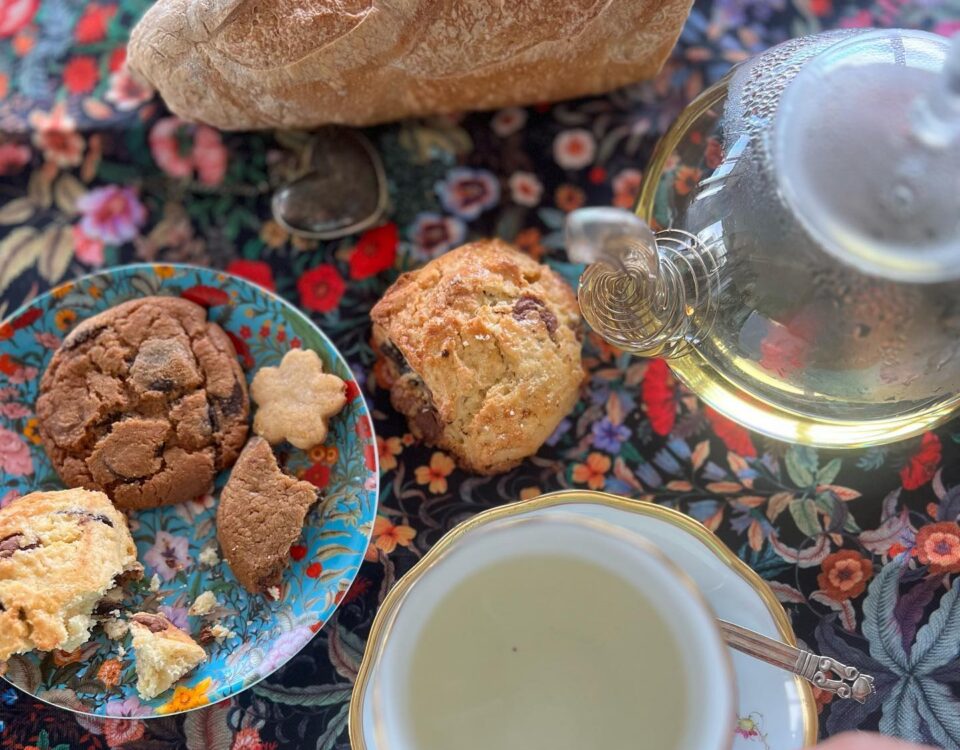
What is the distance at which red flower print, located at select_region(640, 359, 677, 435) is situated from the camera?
3.78 feet

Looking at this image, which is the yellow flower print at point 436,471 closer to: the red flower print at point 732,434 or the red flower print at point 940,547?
the red flower print at point 732,434

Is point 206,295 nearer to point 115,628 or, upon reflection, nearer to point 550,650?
point 115,628

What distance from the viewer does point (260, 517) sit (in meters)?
1.04

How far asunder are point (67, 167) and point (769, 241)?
1.00m

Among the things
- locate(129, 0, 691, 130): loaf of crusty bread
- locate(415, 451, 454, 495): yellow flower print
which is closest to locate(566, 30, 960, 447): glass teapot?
locate(129, 0, 691, 130): loaf of crusty bread

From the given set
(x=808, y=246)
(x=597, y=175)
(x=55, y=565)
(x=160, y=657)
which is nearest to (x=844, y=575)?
(x=808, y=246)

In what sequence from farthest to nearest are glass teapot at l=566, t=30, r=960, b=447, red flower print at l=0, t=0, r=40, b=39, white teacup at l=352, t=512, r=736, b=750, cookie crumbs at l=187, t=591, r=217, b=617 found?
red flower print at l=0, t=0, r=40, b=39 → cookie crumbs at l=187, t=591, r=217, b=617 → white teacup at l=352, t=512, r=736, b=750 → glass teapot at l=566, t=30, r=960, b=447

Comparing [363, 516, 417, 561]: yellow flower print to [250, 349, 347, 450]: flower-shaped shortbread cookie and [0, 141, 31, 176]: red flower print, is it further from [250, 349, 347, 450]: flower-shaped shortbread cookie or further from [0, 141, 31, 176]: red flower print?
[0, 141, 31, 176]: red flower print

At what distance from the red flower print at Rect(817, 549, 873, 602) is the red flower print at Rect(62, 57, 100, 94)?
4.12ft

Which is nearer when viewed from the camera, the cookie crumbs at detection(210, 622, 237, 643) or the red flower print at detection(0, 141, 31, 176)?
the cookie crumbs at detection(210, 622, 237, 643)

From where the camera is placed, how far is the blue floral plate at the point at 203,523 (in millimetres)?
1018

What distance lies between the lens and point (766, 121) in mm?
826

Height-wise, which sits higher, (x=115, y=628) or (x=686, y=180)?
(x=686, y=180)

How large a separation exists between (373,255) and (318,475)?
1.07ft
